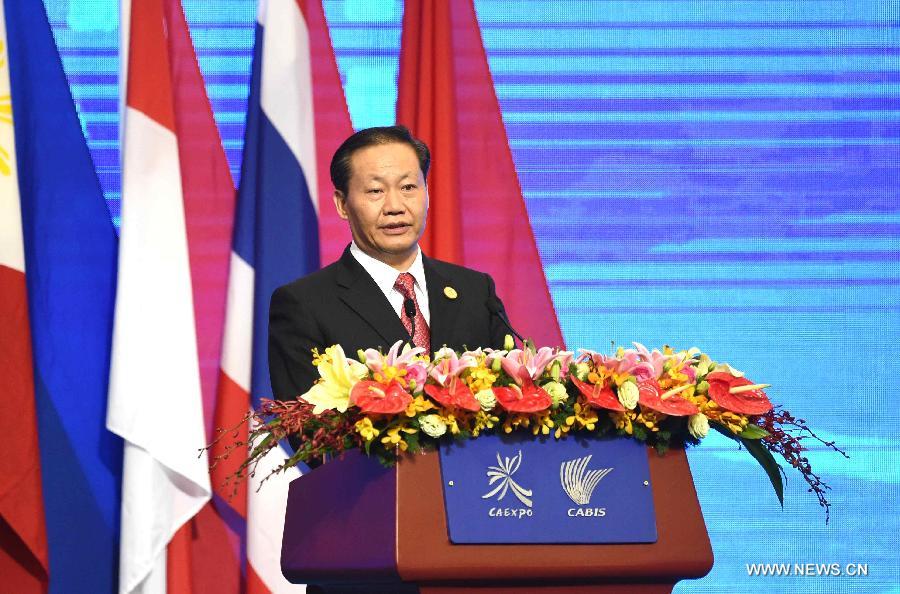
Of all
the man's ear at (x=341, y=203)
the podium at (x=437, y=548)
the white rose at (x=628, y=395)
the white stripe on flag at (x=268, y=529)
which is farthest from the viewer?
the white stripe on flag at (x=268, y=529)

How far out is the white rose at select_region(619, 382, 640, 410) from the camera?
5.44 feet

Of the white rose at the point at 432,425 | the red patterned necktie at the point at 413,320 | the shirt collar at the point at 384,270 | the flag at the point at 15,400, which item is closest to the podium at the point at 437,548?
the white rose at the point at 432,425

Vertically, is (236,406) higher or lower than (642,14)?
lower

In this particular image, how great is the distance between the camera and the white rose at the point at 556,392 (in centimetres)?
164

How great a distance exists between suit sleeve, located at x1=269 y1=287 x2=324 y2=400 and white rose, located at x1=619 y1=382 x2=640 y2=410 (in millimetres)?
713

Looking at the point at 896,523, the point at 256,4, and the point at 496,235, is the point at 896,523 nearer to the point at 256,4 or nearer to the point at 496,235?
the point at 496,235

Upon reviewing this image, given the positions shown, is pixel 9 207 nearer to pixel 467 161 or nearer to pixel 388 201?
pixel 467 161

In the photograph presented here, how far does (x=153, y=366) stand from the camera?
350cm

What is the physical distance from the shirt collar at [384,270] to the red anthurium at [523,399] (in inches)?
32.0

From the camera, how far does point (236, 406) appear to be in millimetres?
3643

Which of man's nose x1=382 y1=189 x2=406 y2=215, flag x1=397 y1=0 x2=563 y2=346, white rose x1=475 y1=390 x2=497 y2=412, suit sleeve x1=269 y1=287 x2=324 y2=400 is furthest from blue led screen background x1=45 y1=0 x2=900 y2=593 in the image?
white rose x1=475 y1=390 x2=497 y2=412

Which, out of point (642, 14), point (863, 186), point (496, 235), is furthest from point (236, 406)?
point (863, 186)

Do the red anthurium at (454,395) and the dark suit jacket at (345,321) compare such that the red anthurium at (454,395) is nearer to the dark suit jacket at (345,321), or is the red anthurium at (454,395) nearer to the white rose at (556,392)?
the white rose at (556,392)

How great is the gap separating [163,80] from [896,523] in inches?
101
